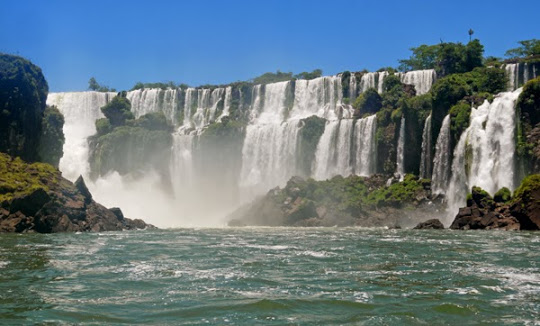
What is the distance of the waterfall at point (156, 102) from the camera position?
9931cm

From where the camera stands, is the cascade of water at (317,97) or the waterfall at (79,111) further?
the waterfall at (79,111)

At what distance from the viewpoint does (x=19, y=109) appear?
188 feet

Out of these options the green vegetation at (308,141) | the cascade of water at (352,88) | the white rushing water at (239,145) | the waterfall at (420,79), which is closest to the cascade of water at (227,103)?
the white rushing water at (239,145)

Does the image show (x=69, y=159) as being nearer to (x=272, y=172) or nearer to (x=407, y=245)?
(x=272, y=172)

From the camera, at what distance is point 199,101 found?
9844 centimetres

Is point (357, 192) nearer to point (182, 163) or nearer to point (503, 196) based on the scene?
point (503, 196)

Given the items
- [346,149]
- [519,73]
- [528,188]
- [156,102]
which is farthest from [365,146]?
[156,102]

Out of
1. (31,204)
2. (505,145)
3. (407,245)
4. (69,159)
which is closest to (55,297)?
(407,245)

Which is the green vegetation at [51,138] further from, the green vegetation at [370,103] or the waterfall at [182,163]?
the green vegetation at [370,103]

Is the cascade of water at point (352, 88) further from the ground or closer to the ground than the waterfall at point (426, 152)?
further from the ground

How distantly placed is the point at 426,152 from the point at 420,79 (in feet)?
67.1

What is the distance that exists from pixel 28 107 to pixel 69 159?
103 feet

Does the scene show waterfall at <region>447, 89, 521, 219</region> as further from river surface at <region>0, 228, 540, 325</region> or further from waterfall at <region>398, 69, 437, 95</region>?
river surface at <region>0, 228, 540, 325</region>

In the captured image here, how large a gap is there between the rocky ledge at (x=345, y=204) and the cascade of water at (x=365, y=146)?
10.5 ft
